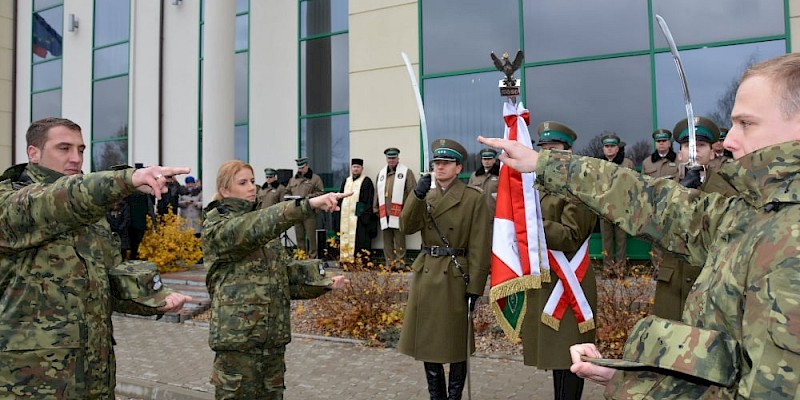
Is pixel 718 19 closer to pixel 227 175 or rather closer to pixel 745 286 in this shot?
pixel 227 175

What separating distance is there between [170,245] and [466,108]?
612cm

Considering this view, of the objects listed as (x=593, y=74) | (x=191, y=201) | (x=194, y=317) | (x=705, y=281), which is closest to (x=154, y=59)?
(x=191, y=201)

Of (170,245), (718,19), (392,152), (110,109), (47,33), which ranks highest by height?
(47,33)

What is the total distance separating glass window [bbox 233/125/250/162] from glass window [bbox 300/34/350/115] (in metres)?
1.86

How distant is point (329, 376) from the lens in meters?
5.82

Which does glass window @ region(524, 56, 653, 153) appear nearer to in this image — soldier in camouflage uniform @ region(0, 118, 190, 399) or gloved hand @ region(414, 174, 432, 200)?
gloved hand @ region(414, 174, 432, 200)

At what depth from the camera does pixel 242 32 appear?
583 inches

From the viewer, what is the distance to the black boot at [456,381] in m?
4.57

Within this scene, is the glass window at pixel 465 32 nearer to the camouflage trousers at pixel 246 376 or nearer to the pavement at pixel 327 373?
the pavement at pixel 327 373

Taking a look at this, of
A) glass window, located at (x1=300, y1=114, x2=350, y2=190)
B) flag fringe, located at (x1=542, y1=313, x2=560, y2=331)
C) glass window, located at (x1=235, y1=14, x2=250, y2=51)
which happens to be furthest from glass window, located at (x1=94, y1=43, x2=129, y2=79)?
flag fringe, located at (x1=542, y1=313, x2=560, y2=331)

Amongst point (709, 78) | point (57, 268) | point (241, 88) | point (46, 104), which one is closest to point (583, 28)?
point (709, 78)

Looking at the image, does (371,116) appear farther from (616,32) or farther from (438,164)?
(438,164)

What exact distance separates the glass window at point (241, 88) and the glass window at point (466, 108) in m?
5.14

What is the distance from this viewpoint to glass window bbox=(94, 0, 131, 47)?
1714cm
